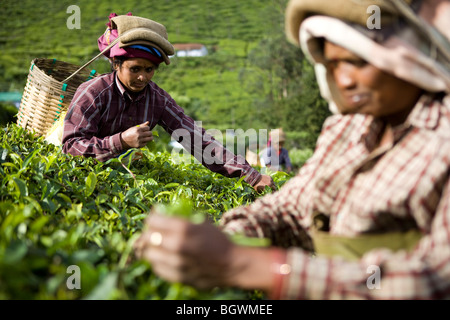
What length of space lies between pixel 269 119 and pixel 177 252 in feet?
113

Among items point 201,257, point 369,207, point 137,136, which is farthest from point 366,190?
point 137,136

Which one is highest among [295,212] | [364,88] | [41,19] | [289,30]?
[41,19]

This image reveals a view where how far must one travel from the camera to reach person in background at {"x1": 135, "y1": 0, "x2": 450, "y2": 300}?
922 mm

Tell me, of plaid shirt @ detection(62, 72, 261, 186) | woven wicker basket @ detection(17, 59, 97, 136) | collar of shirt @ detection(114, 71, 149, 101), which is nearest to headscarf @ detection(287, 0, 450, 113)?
plaid shirt @ detection(62, 72, 261, 186)

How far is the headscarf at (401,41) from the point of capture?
1.01 meters

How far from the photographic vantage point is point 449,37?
104 cm

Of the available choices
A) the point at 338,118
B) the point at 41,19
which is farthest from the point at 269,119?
the point at 41,19

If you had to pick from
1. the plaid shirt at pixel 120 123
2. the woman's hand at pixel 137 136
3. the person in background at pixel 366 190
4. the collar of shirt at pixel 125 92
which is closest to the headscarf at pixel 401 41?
the person in background at pixel 366 190

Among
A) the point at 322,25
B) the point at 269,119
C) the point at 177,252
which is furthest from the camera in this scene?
the point at 269,119

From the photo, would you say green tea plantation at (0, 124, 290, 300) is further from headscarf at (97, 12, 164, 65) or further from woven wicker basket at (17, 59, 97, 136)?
headscarf at (97, 12, 164, 65)

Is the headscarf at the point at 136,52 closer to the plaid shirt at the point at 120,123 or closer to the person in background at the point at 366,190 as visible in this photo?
the plaid shirt at the point at 120,123

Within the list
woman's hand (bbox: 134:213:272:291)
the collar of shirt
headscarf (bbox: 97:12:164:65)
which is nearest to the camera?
woman's hand (bbox: 134:213:272:291)

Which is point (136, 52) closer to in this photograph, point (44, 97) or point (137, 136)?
point (137, 136)
